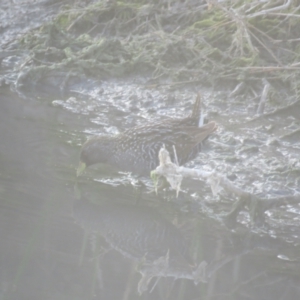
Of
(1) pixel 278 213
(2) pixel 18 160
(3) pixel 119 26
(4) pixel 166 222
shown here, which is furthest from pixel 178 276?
(3) pixel 119 26

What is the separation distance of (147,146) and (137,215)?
0.82 metres

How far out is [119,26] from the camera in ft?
27.8

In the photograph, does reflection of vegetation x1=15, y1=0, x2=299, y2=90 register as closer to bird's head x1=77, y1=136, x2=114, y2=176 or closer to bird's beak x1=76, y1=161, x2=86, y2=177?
bird's head x1=77, y1=136, x2=114, y2=176

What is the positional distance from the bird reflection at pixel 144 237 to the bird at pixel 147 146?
632 mm

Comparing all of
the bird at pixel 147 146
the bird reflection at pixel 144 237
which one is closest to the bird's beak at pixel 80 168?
the bird at pixel 147 146

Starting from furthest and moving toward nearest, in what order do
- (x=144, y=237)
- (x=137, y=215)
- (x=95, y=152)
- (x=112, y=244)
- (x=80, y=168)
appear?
(x=95, y=152), (x=80, y=168), (x=137, y=215), (x=144, y=237), (x=112, y=244)

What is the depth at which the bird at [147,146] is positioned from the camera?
5.26 meters

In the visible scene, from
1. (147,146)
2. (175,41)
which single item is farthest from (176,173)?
(175,41)

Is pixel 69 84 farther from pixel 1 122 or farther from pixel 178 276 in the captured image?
pixel 178 276

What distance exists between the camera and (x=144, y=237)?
4.29 metres

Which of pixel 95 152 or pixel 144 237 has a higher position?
pixel 95 152

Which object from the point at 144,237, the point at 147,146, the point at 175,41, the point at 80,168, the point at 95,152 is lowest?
the point at 144,237

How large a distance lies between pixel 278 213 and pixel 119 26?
4.35 meters

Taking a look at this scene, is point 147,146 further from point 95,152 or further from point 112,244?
point 112,244
